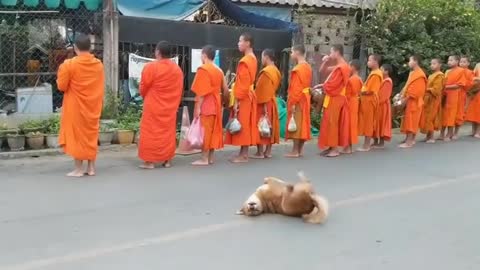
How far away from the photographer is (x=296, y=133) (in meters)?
9.94

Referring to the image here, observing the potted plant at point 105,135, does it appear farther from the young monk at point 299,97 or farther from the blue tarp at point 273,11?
Result: the blue tarp at point 273,11

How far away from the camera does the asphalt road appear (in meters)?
4.94

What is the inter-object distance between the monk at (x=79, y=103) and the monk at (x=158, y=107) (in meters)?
0.74

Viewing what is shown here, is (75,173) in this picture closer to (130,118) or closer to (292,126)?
(130,118)

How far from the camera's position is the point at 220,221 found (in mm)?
6039

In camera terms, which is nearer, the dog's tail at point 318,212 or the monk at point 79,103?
the dog's tail at point 318,212

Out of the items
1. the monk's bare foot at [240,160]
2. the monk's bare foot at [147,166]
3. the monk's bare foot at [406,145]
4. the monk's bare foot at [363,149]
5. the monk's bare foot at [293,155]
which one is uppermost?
the monk's bare foot at [147,166]

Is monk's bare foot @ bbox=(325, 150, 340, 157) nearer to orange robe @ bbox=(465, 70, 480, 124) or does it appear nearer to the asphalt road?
the asphalt road

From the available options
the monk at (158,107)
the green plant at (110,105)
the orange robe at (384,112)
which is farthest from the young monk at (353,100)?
the green plant at (110,105)

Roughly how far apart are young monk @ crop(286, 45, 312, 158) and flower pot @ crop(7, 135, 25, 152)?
3.82m

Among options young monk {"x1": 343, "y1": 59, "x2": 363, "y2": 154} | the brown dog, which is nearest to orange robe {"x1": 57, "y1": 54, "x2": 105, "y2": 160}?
the brown dog

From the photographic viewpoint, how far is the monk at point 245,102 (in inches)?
363

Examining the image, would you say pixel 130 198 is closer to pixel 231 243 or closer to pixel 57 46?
pixel 231 243

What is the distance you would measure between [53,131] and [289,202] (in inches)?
190
